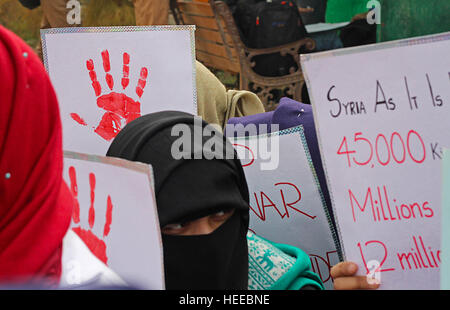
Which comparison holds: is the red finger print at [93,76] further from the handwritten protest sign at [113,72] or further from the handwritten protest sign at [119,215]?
the handwritten protest sign at [119,215]

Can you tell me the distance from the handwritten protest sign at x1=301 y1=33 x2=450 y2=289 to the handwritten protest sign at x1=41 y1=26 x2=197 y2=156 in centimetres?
80

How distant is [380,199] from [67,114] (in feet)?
3.92

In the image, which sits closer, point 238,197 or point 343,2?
point 238,197

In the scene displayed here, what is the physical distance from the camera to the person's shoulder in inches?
40.2

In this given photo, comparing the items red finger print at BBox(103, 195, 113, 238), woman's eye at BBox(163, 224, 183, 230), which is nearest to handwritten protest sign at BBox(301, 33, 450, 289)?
woman's eye at BBox(163, 224, 183, 230)

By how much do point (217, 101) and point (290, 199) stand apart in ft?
3.47

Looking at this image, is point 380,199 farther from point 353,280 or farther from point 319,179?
point 319,179

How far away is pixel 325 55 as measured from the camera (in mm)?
1278

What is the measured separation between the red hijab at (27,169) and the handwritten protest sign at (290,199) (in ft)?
3.06

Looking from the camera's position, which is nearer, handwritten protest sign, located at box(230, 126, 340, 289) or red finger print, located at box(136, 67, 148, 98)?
handwritten protest sign, located at box(230, 126, 340, 289)

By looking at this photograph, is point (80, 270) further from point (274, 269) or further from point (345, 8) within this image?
point (345, 8)

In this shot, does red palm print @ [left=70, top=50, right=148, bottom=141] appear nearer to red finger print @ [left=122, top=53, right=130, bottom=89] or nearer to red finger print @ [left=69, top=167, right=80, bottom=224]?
red finger print @ [left=122, top=53, right=130, bottom=89]

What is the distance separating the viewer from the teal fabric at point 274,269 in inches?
60.1
